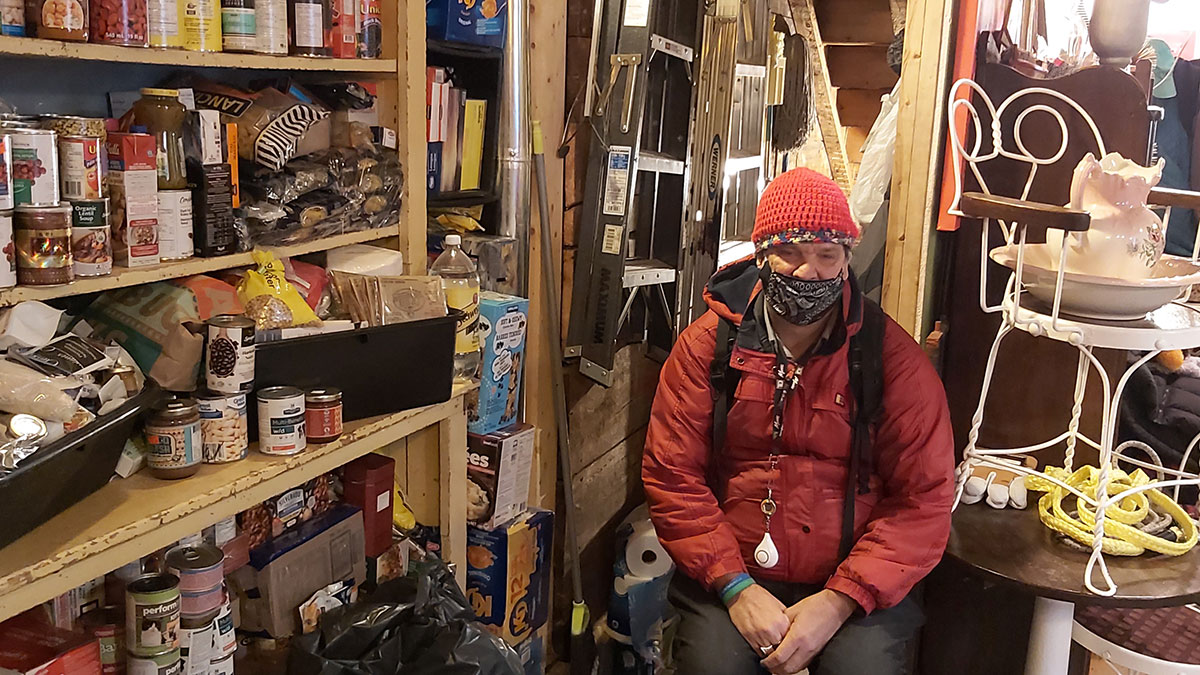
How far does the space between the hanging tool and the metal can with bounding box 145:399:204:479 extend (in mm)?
1023

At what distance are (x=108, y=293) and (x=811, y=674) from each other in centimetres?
134

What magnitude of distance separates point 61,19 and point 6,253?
11.8 inches

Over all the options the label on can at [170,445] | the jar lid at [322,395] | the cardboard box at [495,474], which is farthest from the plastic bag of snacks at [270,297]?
the cardboard box at [495,474]

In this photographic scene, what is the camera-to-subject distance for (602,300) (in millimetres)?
2420

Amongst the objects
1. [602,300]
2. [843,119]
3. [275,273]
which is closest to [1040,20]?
[602,300]

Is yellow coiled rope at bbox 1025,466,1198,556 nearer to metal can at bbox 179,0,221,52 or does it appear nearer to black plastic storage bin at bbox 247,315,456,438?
black plastic storage bin at bbox 247,315,456,438

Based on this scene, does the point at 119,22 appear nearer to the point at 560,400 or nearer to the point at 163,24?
the point at 163,24

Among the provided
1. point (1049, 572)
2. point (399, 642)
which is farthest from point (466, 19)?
point (1049, 572)

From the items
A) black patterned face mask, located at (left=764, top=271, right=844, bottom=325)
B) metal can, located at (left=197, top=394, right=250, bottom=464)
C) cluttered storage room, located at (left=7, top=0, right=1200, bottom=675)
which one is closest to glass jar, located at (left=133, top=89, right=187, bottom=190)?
cluttered storage room, located at (left=7, top=0, right=1200, bottom=675)

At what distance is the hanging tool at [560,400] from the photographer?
7.51 feet

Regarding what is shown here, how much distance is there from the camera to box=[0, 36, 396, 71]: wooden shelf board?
126 centimetres

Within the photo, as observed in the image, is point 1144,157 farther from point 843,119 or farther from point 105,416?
point 843,119

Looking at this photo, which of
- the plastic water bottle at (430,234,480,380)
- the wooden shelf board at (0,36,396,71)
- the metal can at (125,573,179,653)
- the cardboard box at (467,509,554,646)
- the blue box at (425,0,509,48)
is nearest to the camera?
the wooden shelf board at (0,36,396,71)

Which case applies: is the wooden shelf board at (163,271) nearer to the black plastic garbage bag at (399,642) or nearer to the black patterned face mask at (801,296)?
the black plastic garbage bag at (399,642)
